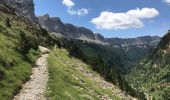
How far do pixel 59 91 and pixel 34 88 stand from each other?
3140 millimetres

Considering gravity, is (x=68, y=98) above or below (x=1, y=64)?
below

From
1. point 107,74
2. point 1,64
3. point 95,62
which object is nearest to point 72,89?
point 1,64

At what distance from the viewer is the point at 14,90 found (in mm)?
38406

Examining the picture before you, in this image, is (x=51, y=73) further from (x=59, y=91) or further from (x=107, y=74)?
(x=107, y=74)

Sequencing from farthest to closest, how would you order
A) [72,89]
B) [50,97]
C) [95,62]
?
[95,62]
[72,89]
[50,97]

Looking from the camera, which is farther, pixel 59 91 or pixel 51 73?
pixel 51 73

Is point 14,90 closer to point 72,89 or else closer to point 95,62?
point 72,89

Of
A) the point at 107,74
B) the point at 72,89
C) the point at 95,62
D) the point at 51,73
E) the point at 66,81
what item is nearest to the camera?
the point at 72,89

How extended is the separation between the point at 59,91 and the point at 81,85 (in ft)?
31.3

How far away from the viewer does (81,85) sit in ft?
167

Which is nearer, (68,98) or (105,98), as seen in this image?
(68,98)

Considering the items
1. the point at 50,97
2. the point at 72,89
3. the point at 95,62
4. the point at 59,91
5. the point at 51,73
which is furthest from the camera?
the point at 95,62

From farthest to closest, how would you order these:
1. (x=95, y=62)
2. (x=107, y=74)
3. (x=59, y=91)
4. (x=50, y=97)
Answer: (x=95, y=62) → (x=107, y=74) → (x=59, y=91) → (x=50, y=97)

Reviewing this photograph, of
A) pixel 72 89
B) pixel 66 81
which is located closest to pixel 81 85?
pixel 66 81
